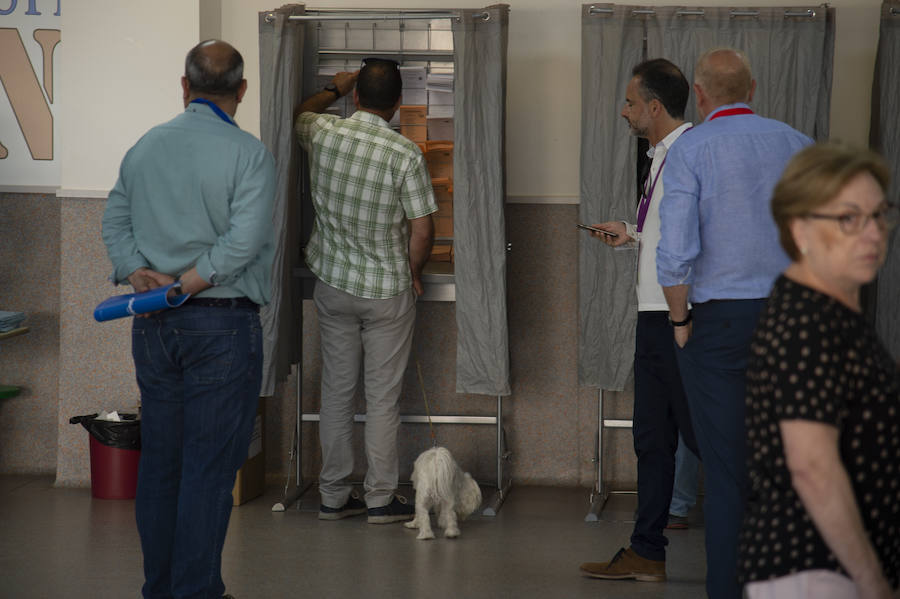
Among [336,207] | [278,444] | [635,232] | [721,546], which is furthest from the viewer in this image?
[278,444]

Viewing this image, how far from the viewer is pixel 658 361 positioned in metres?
3.22

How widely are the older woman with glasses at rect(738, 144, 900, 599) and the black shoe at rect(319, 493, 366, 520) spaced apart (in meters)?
2.72

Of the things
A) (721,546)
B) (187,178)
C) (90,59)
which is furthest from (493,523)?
(90,59)

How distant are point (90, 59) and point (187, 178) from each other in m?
2.10

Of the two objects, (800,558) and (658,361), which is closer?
(800,558)

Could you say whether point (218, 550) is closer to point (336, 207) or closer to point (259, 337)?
point (259, 337)

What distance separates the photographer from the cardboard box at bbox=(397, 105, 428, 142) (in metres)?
4.49

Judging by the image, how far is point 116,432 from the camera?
14.0ft

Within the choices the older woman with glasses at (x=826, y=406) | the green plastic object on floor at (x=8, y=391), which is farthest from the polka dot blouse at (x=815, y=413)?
the green plastic object on floor at (x=8, y=391)

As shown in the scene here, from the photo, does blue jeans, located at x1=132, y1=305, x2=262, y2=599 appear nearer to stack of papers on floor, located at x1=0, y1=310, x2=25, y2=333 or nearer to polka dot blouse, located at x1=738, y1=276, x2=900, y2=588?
polka dot blouse, located at x1=738, y1=276, x2=900, y2=588

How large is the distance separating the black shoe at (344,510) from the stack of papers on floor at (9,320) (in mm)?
1455

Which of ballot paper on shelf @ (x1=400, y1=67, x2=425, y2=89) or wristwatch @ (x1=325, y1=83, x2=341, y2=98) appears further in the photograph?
ballot paper on shelf @ (x1=400, y1=67, x2=425, y2=89)

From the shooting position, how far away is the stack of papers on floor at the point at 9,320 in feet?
13.8

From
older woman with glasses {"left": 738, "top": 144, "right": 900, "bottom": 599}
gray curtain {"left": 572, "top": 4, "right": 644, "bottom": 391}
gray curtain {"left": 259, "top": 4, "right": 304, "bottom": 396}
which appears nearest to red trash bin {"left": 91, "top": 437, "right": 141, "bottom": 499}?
gray curtain {"left": 259, "top": 4, "right": 304, "bottom": 396}
